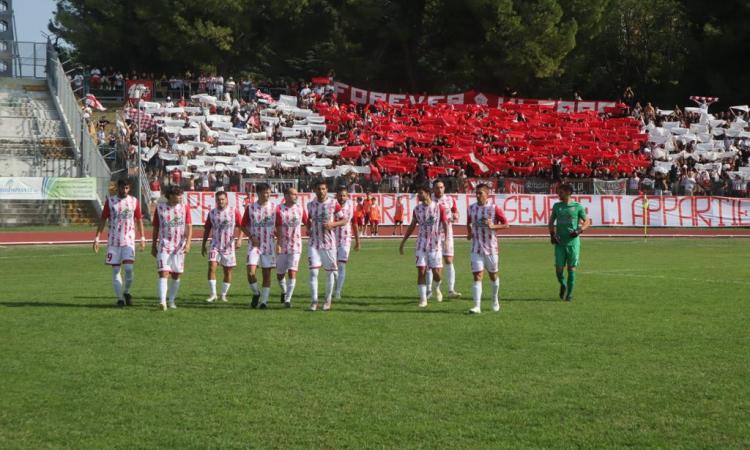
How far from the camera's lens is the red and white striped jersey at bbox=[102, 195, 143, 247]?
622 inches

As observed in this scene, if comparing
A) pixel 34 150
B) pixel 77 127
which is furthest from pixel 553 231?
pixel 77 127

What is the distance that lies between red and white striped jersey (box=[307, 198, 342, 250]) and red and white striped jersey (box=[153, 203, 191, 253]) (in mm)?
1982

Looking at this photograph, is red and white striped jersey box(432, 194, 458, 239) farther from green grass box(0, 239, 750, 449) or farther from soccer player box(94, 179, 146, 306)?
soccer player box(94, 179, 146, 306)

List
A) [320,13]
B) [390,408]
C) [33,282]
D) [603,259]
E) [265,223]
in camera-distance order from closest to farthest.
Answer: [390,408] → [265,223] → [33,282] → [603,259] → [320,13]

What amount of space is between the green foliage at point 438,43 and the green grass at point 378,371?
4415cm

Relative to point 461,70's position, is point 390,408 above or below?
below

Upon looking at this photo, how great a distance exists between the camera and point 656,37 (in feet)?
224

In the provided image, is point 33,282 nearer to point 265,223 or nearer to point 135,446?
point 265,223

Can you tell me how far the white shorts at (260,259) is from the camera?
1596 cm

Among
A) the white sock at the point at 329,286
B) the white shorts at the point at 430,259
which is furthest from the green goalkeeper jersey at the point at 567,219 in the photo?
the white sock at the point at 329,286

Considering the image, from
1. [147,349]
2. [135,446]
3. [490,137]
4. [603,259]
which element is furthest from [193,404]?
[490,137]

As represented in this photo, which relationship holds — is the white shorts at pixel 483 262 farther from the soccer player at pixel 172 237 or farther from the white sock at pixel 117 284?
the white sock at pixel 117 284

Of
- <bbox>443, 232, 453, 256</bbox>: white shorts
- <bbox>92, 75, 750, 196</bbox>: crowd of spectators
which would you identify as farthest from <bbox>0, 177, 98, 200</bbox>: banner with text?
<bbox>443, 232, 453, 256</bbox>: white shorts

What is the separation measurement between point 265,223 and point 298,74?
52123 millimetres
